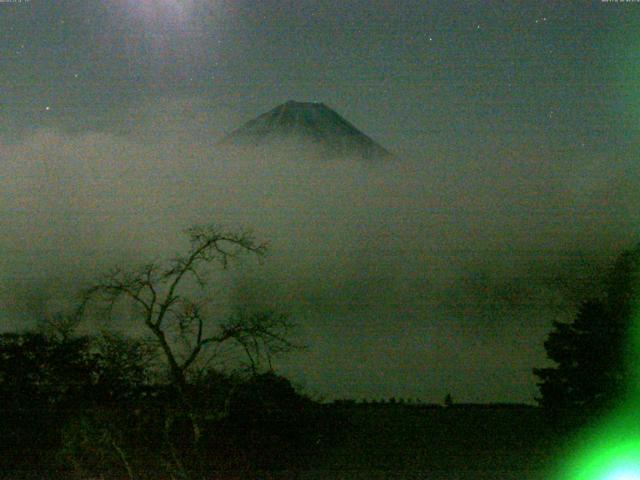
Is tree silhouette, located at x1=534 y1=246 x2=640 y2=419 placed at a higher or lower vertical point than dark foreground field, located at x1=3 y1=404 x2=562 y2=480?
higher

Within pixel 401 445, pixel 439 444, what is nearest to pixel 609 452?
pixel 439 444

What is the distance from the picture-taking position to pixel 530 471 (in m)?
16.1

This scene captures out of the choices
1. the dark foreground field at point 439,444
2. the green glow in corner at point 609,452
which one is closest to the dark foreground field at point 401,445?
the dark foreground field at point 439,444

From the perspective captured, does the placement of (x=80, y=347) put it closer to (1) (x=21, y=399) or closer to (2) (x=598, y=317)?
(1) (x=21, y=399)

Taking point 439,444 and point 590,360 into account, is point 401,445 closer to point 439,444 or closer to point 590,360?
point 439,444

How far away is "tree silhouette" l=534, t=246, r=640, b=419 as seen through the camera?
Answer: 52.6 feet

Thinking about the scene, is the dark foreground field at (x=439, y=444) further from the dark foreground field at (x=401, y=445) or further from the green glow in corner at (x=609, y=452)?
the green glow in corner at (x=609, y=452)

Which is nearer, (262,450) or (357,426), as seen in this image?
(262,450)

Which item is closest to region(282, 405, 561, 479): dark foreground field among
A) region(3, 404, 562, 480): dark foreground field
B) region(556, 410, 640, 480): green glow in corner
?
region(3, 404, 562, 480): dark foreground field

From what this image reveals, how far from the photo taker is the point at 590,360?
16.3 meters

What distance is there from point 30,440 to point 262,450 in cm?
470

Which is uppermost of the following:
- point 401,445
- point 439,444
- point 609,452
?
point 609,452

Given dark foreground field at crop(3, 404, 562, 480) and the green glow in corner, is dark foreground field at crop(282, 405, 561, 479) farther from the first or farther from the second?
the green glow in corner

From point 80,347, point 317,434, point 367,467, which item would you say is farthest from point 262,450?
point 80,347
